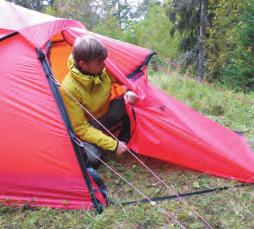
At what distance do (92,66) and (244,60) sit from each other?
750cm

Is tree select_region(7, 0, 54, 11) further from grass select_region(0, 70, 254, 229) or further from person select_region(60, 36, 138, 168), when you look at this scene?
grass select_region(0, 70, 254, 229)

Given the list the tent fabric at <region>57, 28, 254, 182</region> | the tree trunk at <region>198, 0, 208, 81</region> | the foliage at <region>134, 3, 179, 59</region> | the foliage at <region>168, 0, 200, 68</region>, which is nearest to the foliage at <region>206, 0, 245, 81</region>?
the tree trunk at <region>198, 0, 208, 81</region>

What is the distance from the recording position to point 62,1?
19.0 meters

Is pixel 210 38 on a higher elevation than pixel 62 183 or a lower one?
lower

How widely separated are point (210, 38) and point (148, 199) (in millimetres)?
10295

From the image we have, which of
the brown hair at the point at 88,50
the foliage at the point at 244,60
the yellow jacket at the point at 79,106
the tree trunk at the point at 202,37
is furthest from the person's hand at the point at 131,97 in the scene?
the tree trunk at the point at 202,37

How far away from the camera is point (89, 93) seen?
9.55 ft

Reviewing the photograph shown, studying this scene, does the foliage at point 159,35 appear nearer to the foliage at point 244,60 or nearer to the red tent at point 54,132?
the foliage at point 244,60

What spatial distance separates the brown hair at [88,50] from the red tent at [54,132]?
246 mm

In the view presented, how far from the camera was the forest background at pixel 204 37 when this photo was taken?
9531 mm

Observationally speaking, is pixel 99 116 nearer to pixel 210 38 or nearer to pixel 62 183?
pixel 62 183

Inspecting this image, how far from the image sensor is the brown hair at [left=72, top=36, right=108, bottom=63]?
2633 mm

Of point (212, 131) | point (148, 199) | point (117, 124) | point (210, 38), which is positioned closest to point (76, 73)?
point (117, 124)

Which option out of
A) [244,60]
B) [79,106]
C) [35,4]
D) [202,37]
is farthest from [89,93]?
[35,4]
